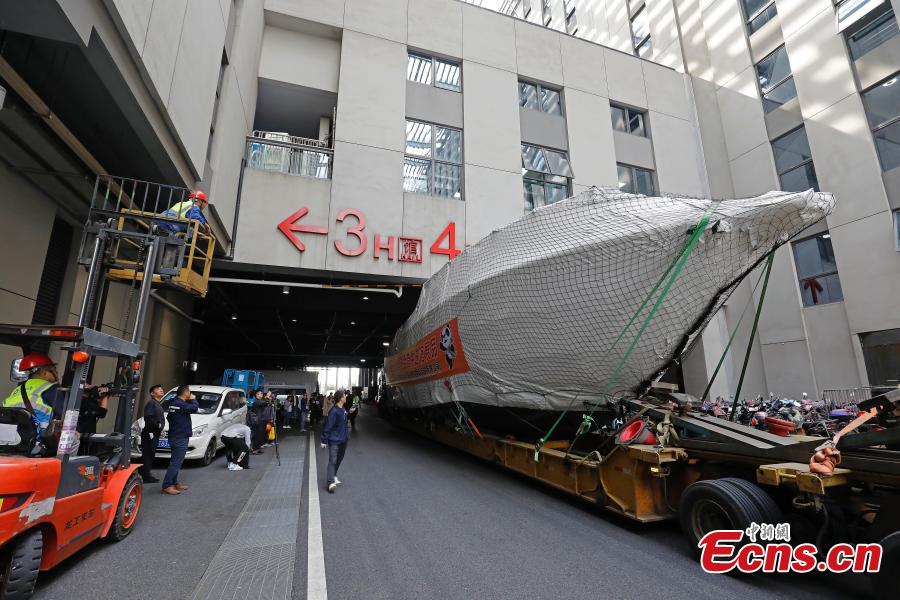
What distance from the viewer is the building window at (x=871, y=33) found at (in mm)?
11180

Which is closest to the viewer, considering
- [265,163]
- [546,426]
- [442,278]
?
[546,426]

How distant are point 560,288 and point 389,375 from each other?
28.6 feet

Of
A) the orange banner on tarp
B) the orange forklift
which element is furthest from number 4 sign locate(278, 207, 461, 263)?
the orange forklift

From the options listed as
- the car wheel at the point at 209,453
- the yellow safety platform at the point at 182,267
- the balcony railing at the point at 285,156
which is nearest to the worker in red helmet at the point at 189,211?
the yellow safety platform at the point at 182,267

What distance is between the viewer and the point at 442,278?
25.0ft

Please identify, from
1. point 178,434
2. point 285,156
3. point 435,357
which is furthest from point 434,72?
point 178,434

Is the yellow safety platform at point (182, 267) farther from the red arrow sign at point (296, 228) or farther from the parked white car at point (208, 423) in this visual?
the red arrow sign at point (296, 228)

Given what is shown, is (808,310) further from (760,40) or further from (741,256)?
(741,256)

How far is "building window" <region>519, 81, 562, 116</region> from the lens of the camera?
1544 centimetres

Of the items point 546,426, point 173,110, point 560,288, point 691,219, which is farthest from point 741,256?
point 173,110

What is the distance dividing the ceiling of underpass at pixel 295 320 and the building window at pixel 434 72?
23.1 feet

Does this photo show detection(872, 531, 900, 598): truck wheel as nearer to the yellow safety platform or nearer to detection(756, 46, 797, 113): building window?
the yellow safety platform

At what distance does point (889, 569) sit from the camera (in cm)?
258

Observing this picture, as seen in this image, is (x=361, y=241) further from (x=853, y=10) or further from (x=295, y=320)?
(x=853, y=10)
